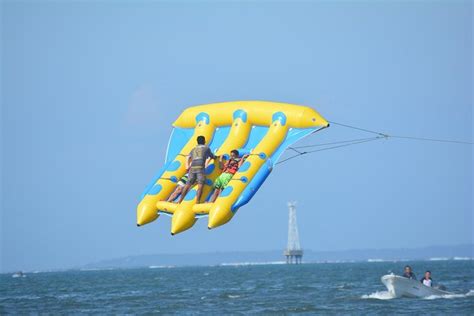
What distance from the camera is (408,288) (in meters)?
39.2

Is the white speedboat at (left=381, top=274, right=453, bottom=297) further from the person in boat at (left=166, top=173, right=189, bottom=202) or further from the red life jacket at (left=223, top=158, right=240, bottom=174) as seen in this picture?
the person in boat at (left=166, top=173, right=189, bottom=202)

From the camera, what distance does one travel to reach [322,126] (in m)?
19.8

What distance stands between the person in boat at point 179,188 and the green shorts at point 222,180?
57 centimetres

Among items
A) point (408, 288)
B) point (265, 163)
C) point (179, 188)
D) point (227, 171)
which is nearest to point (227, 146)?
point (227, 171)

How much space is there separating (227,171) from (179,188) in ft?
3.07

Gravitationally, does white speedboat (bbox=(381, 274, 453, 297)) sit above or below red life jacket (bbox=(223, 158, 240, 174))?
below

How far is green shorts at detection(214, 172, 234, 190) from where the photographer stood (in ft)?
61.9

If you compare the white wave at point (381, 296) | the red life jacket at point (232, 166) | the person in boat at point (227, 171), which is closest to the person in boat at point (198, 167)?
the person in boat at point (227, 171)

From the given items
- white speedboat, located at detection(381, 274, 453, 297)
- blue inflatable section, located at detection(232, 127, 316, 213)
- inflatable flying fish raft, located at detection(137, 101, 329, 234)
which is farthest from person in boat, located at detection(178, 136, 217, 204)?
white speedboat, located at detection(381, 274, 453, 297)

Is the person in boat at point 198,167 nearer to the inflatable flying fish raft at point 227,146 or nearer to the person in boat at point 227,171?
the inflatable flying fish raft at point 227,146

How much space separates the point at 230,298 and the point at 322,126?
27.6m

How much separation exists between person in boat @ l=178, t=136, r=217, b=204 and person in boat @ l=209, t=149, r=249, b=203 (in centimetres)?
33

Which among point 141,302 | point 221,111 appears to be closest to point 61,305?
point 141,302

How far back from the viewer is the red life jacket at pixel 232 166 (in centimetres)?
1911
